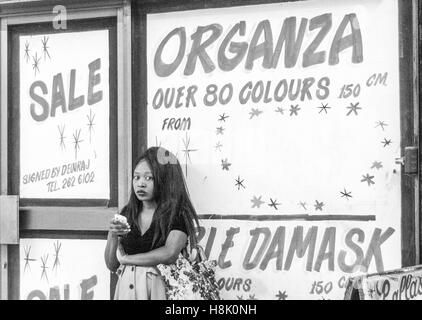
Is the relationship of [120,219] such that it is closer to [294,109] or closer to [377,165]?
[294,109]

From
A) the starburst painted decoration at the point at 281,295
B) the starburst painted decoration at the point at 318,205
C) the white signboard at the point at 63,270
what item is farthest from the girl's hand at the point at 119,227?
the starburst painted decoration at the point at 318,205

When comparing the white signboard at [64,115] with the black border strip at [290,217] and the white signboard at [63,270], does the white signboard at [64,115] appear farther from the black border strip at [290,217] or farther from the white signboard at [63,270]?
the black border strip at [290,217]

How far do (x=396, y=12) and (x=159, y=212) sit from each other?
180cm

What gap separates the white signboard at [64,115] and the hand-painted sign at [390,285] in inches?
67.4

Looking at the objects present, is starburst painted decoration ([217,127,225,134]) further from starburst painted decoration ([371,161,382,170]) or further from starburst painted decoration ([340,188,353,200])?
starburst painted decoration ([371,161,382,170])

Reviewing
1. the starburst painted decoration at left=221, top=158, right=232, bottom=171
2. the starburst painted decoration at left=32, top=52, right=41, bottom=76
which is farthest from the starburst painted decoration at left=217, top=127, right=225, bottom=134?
the starburst painted decoration at left=32, top=52, right=41, bottom=76

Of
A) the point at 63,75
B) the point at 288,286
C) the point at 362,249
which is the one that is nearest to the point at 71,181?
the point at 63,75

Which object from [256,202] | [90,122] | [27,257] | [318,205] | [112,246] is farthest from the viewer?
[27,257]

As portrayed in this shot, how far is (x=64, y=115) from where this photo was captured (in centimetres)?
459

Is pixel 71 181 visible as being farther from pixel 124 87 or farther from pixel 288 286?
pixel 288 286

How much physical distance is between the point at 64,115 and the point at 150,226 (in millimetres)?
966

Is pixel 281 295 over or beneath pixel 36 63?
beneath

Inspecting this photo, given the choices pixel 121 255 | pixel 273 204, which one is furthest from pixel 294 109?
pixel 121 255

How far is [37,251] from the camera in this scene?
4.64 m
